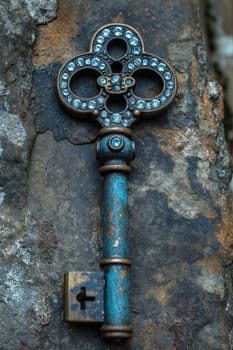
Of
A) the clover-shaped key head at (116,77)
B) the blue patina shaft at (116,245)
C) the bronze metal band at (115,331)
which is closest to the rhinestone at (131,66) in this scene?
the clover-shaped key head at (116,77)

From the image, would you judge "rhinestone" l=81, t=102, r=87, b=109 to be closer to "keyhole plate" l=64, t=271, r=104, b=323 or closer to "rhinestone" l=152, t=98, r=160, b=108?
"rhinestone" l=152, t=98, r=160, b=108

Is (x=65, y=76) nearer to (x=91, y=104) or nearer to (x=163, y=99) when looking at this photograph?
(x=91, y=104)

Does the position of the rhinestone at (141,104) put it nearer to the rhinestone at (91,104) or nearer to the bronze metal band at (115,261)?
the rhinestone at (91,104)

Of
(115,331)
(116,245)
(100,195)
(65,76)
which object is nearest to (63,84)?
(65,76)

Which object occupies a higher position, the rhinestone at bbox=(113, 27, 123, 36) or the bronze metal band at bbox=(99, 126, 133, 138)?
the rhinestone at bbox=(113, 27, 123, 36)

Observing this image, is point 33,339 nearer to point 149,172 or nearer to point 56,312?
point 56,312

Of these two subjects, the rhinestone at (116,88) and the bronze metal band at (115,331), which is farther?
the rhinestone at (116,88)

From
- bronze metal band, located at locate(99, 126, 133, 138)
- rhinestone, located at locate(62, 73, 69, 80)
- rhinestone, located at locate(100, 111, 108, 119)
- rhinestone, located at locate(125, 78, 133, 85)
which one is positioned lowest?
bronze metal band, located at locate(99, 126, 133, 138)

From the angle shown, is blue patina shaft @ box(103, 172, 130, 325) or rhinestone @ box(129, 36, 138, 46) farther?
rhinestone @ box(129, 36, 138, 46)

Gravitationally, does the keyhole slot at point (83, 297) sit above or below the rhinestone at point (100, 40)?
below

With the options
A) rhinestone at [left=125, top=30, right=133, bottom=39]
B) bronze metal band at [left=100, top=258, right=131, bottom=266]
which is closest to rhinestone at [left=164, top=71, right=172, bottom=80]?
rhinestone at [left=125, top=30, right=133, bottom=39]
